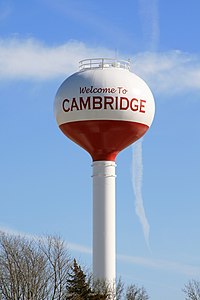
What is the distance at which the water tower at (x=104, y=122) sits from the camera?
124 feet

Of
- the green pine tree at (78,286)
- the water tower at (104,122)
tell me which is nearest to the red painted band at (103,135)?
the water tower at (104,122)

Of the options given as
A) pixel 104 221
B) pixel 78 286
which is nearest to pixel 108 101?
pixel 104 221

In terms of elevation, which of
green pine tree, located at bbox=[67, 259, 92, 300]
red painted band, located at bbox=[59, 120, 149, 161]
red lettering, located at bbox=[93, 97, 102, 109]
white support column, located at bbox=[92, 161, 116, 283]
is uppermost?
red lettering, located at bbox=[93, 97, 102, 109]

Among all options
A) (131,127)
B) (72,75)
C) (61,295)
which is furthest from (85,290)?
(72,75)

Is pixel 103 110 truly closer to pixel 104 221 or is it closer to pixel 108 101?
pixel 108 101

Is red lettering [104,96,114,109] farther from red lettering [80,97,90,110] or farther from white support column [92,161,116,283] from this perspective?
white support column [92,161,116,283]

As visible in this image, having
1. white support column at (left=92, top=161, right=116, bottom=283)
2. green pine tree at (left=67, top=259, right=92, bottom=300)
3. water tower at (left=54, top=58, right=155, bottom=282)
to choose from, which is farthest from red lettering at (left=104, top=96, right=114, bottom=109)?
green pine tree at (left=67, top=259, right=92, bottom=300)

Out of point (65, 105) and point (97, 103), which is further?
point (65, 105)

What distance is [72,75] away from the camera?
3941 cm

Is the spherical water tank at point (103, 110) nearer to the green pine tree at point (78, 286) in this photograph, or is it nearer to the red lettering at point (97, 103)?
the red lettering at point (97, 103)

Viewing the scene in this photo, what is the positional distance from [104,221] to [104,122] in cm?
459

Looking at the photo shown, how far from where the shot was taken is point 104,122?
123 ft

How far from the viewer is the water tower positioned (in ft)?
124

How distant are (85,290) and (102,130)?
7.09 m
